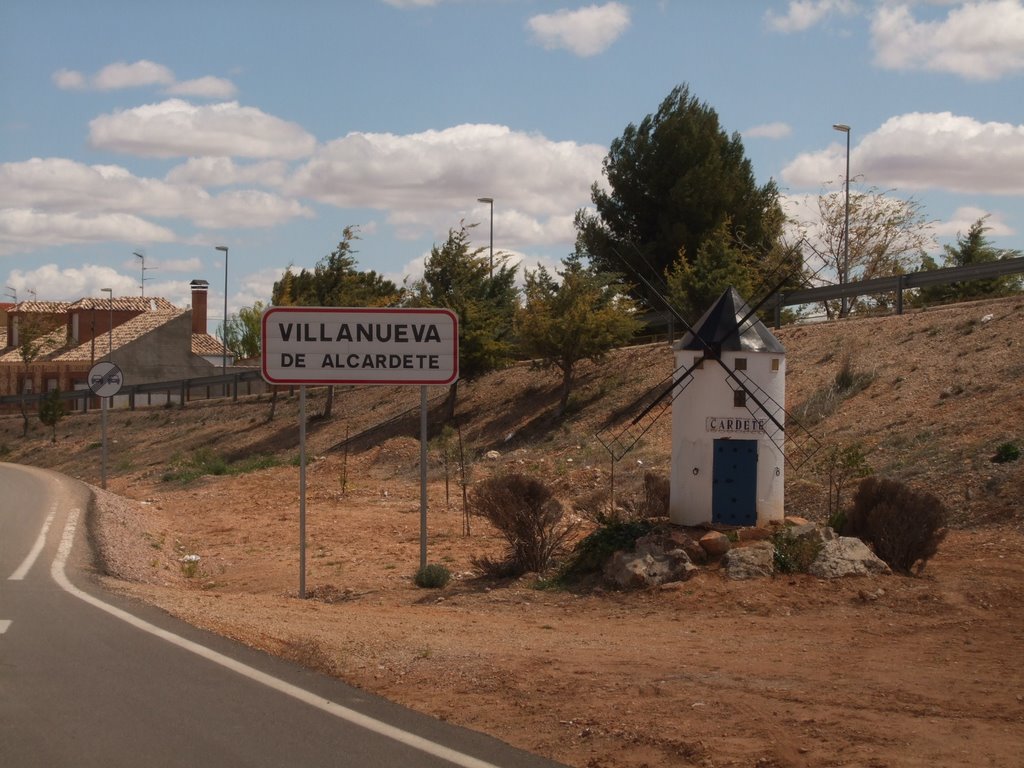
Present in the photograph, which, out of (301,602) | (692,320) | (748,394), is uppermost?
(692,320)

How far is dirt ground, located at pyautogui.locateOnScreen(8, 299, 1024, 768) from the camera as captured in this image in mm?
7316

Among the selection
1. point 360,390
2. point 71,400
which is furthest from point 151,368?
point 360,390

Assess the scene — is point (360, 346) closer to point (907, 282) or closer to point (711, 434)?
point (711, 434)

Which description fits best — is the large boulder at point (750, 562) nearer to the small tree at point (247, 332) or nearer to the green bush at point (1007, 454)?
the green bush at point (1007, 454)

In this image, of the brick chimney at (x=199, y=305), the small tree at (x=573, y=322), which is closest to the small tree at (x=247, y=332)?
the brick chimney at (x=199, y=305)

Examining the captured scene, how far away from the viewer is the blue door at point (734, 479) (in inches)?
589

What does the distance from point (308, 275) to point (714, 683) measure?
43.5 metres

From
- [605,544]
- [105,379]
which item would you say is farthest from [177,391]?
[605,544]

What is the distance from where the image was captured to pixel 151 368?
7675 cm

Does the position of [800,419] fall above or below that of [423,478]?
above

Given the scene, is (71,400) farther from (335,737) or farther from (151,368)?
(335,737)

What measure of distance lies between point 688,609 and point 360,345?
5231mm

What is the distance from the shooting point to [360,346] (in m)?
14.5

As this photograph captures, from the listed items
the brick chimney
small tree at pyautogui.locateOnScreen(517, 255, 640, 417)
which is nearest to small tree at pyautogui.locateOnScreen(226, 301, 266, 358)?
the brick chimney
